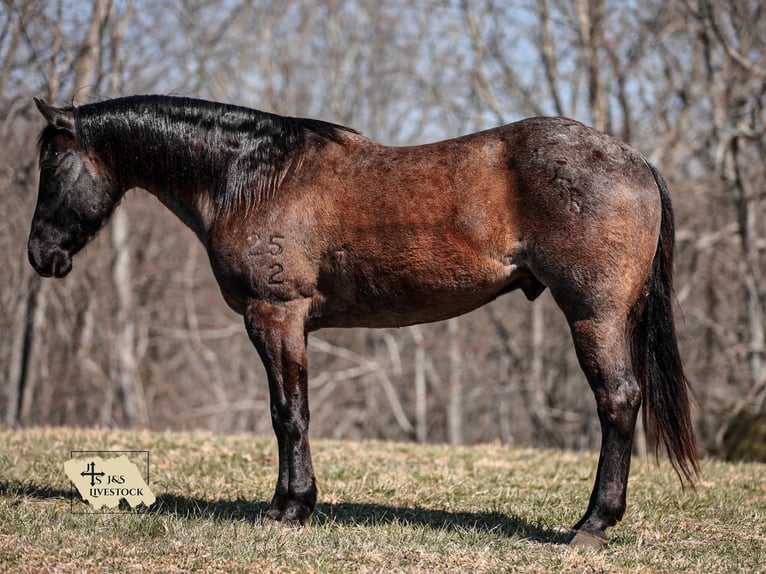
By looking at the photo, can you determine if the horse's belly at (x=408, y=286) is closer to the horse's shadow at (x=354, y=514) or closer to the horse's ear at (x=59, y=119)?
the horse's shadow at (x=354, y=514)

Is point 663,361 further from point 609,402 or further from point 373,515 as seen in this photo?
point 373,515

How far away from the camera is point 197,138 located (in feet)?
17.5

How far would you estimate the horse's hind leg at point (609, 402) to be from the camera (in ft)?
15.3

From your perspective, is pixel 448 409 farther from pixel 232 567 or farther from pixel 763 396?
pixel 232 567

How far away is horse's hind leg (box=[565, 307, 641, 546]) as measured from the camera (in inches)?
184

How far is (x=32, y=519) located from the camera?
16.0 feet

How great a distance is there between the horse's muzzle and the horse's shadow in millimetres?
1465

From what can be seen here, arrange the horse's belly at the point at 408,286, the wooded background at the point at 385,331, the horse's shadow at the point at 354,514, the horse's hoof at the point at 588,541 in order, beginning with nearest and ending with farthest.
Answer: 1. the horse's hoof at the point at 588,541
2. the horse's belly at the point at 408,286
3. the horse's shadow at the point at 354,514
4. the wooded background at the point at 385,331

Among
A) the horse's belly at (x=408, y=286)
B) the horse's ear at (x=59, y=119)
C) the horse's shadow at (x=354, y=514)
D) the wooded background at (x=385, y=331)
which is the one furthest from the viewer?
the wooded background at (x=385, y=331)

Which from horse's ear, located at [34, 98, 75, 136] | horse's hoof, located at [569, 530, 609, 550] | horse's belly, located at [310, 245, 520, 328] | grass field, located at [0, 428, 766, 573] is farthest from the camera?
horse's ear, located at [34, 98, 75, 136]

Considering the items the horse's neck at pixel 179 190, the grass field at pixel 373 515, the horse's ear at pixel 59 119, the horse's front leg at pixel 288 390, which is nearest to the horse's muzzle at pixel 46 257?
the horse's neck at pixel 179 190

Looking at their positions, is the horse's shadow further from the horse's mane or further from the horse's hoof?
the horse's mane

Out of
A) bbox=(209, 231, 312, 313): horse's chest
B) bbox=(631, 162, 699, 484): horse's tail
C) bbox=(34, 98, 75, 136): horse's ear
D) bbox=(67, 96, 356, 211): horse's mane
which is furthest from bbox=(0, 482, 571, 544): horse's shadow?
bbox=(34, 98, 75, 136): horse's ear

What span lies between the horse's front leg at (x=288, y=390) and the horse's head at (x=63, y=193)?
130cm
